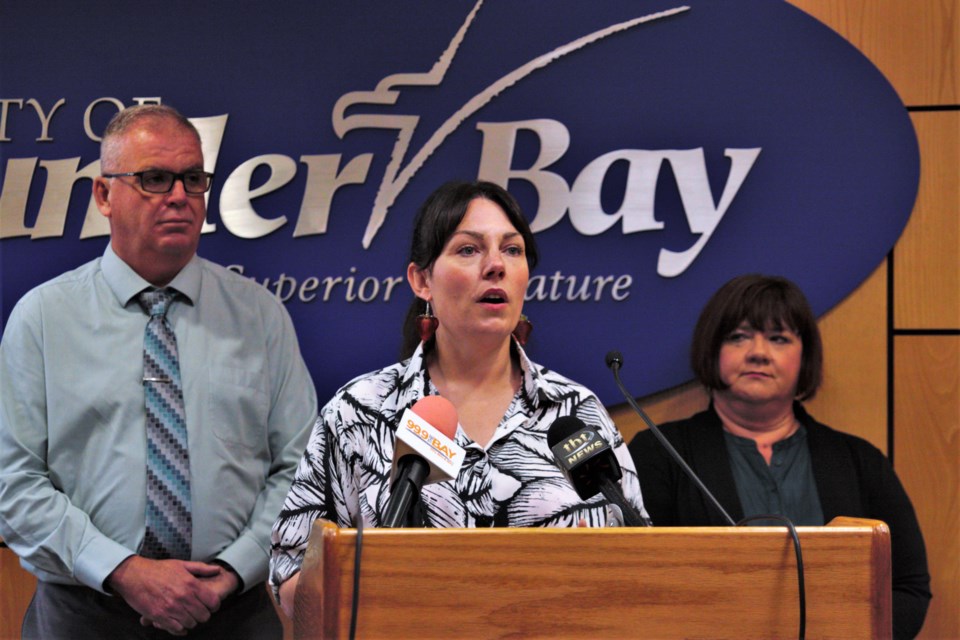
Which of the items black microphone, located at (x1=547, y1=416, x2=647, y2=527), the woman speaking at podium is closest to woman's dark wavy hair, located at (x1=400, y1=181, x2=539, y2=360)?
the woman speaking at podium

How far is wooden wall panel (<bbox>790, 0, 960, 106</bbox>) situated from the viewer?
3420 millimetres

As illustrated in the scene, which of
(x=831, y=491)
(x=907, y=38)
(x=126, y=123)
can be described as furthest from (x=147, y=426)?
(x=907, y=38)

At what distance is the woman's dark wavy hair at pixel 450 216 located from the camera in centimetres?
228

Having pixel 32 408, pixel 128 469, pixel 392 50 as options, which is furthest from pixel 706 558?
pixel 392 50

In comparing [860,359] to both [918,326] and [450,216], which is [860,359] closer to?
[918,326]

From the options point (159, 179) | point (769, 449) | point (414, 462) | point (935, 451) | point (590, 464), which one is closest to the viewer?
point (414, 462)

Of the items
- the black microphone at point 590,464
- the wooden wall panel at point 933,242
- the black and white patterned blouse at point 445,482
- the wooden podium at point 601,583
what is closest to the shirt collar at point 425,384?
the black and white patterned blouse at point 445,482

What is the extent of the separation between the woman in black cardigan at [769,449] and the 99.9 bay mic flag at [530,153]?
269 millimetres

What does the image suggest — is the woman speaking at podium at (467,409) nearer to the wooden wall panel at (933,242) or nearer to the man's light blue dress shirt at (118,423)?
the man's light blue dress shirt at (118,423)

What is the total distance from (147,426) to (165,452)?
0.26ft

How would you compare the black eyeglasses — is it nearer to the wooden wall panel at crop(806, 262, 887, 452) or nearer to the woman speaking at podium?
the woman speaking at podium

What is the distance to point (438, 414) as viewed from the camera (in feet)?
5.25

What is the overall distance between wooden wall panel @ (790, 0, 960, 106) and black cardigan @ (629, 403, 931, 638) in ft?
3.92

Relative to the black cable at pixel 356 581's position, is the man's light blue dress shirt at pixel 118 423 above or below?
above
